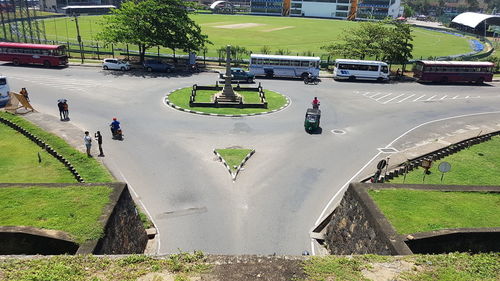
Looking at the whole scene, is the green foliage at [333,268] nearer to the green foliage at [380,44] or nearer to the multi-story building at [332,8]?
the green foliage at [380,44]

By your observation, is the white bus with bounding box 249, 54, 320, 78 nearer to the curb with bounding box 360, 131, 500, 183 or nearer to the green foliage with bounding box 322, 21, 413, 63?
the green foliage with bounding box 322, 21, 413, 63

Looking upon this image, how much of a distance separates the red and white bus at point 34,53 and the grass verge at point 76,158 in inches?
814

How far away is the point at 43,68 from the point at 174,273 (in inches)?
1728

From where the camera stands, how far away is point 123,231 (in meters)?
12.8

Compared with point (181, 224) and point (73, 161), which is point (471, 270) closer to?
point (181, 224)

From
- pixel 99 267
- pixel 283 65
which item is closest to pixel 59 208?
pixel 99 267

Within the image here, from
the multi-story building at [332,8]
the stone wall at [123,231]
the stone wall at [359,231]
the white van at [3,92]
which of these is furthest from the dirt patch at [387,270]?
the multi-story building at [332,8]

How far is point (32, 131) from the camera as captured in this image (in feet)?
78.4

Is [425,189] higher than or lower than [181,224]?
higher

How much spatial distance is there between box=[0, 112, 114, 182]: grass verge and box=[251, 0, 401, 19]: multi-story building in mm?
134623

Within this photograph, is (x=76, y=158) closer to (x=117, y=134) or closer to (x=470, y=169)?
(x=117, y=134)

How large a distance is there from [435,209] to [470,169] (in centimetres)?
1062

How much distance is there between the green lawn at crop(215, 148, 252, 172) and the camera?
68.6ft

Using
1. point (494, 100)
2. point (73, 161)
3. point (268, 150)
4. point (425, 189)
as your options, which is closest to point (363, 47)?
point (494, 100)
